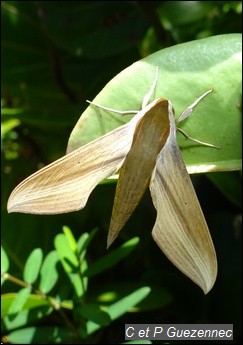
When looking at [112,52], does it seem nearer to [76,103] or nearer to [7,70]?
[76,103]

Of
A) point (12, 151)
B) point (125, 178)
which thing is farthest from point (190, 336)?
point (12, 151)

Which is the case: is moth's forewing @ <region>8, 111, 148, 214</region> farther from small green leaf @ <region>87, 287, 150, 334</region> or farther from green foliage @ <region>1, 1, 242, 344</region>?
small green leaf @ <region>87, 287, 150, 334</region>

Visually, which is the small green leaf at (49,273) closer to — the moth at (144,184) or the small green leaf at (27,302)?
the small green leaf at (27,302)

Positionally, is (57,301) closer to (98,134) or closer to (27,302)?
(27,302)

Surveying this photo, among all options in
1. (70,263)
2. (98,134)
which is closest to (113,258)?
(70,263)

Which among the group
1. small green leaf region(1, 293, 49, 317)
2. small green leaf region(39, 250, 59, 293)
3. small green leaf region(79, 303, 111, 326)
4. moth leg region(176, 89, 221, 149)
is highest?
moth leg region(176, 89, 221, 149)

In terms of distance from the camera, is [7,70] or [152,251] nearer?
[152,251]

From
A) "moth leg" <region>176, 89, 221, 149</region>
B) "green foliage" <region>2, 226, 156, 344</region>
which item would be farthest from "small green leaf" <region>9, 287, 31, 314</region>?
"moth leg" <region>176, 89, 221, 149</region>
